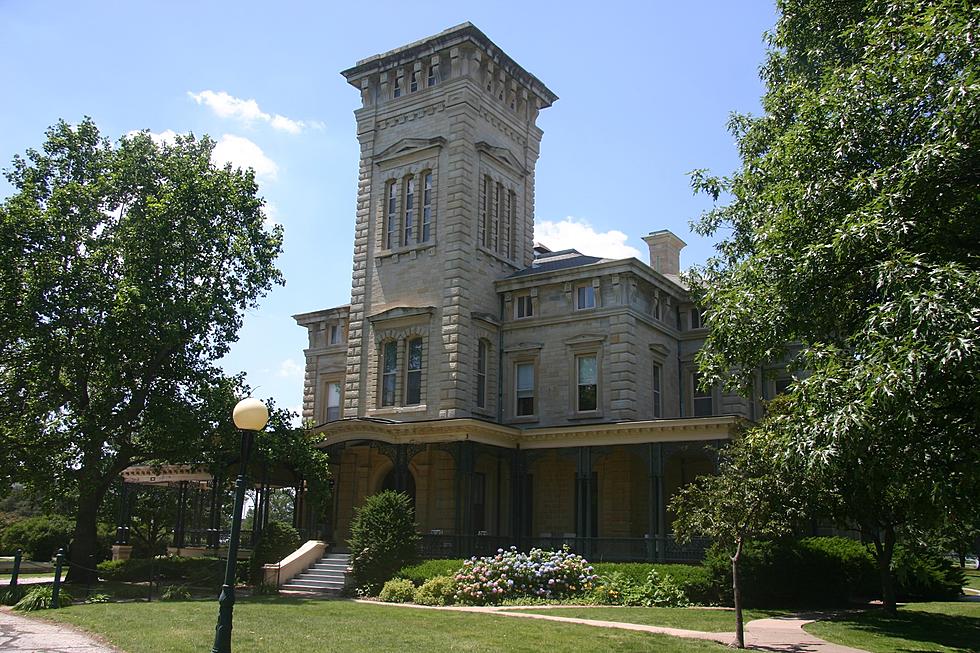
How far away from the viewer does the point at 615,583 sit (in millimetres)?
23359

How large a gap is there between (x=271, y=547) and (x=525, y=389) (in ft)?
37.3

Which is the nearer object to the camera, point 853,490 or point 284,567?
point 853,490

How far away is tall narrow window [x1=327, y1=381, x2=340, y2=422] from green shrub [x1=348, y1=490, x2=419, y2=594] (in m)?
12.9

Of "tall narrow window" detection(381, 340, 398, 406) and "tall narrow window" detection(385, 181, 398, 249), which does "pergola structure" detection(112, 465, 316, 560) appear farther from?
"tall narrow window" detection(385, 181, 398, 249)

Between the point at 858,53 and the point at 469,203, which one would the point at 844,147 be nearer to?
the point at 858,53

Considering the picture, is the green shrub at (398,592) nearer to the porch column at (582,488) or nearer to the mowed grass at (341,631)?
the mowed grass at (341,631)

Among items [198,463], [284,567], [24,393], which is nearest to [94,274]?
[24,393]

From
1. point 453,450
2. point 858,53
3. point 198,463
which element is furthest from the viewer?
point 453,450

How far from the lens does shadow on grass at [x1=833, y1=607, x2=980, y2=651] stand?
52.1 ft

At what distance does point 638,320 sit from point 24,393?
20.8 meters

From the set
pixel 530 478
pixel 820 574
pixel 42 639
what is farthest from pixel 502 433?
pixel 42 639

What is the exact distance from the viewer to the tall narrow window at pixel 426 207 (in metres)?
34.2

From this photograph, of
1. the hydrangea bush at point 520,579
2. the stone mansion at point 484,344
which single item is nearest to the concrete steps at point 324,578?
the stone mansion at point 484,344

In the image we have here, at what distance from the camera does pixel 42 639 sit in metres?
14.6
